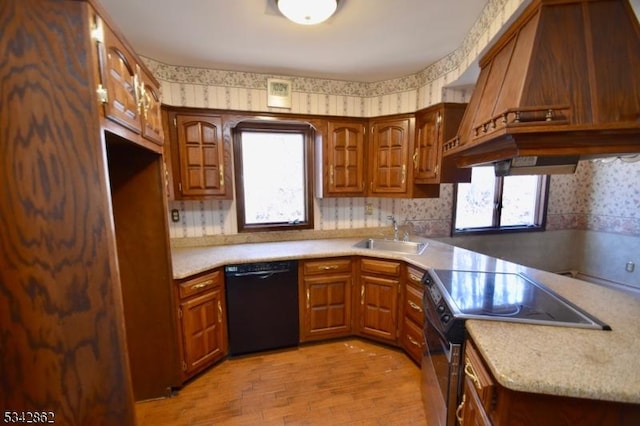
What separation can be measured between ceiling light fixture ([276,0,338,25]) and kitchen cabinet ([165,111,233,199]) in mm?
1196

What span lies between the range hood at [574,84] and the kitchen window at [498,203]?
2.05 meters

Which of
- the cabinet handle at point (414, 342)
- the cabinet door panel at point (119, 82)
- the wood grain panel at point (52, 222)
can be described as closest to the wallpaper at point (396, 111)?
the cabinet door panel at point (119, 82)

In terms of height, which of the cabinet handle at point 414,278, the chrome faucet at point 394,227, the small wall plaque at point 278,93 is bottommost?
the cabinet handle at point 414,278

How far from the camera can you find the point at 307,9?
A: 4.74 ft

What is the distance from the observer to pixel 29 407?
0.92m

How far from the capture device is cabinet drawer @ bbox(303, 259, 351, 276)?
233cm

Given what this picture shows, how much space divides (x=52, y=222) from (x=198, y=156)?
5.03 feet

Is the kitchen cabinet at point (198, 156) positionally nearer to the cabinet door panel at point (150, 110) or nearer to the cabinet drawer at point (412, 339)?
the cabinet door panel at point (150, 110)

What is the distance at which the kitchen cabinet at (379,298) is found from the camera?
7.52 feet

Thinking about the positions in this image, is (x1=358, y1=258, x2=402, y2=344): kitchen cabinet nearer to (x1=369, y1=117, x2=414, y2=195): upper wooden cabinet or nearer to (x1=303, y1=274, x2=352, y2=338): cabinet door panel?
(x1=303, y1=274, x2=352, y2=338): cabinet door panel

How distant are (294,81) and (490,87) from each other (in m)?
1.75

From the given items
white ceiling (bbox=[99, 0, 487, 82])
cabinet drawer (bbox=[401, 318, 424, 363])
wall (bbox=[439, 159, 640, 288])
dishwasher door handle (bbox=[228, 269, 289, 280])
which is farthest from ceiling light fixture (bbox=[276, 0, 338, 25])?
wall (bbox=[439, 159, 640, 288])

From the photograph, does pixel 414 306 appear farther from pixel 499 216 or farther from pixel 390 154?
pixel 499 216

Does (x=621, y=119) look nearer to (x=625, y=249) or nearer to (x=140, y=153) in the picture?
(x=140, y=153)
